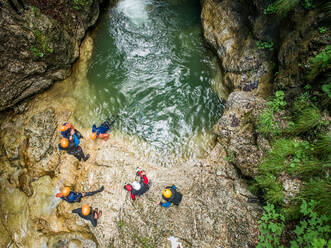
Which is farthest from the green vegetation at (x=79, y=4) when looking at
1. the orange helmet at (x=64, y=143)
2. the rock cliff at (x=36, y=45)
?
the orange helmet at (x=64, y=143)

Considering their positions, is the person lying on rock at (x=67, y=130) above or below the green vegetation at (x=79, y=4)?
below

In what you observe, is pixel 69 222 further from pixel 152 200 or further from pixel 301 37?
pixel 301 37

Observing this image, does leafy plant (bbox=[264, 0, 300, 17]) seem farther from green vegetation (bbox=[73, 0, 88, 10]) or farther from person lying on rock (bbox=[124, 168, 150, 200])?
green vegetation (bbox=[73, 0, 88, 10])

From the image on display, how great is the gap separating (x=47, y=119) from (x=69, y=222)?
4.33 m

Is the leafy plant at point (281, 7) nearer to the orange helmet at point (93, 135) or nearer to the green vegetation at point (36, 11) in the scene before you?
the orange helmet at point (93, 135)

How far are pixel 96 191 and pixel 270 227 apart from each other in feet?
18.3

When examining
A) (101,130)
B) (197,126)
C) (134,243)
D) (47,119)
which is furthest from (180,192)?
(47,119)

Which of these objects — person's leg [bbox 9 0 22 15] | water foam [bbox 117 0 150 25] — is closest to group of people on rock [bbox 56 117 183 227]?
person's leg [bbox 9 0 22 15]

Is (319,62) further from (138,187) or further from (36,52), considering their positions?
(36,52)

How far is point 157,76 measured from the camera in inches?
340

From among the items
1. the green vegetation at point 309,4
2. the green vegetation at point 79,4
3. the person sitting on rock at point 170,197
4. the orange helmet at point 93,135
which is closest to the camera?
the green vegetation at point 309,4

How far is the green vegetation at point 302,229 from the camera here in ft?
10.1

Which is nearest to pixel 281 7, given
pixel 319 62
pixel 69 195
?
pixel 319 62

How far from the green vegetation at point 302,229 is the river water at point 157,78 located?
3.14m
